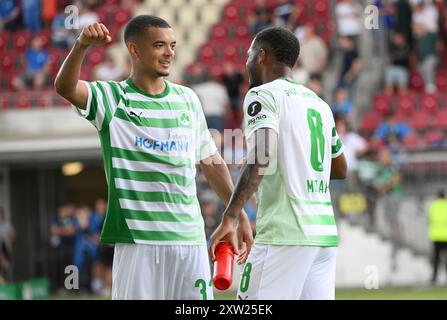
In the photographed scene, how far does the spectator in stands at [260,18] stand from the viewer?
22.5 meters

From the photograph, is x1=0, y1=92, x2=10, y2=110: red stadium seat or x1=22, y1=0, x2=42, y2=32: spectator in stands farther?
x1=22, y1=0, x2=42, y2=32: spectator in stands

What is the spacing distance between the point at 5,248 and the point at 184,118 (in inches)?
619

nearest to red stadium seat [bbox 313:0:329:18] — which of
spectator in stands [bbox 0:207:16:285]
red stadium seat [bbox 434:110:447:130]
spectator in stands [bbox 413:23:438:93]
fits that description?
spectator in stands [bbox 413:23:438:93]

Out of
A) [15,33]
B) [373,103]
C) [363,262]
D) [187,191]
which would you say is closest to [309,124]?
[187,191]

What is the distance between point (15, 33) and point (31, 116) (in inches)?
113

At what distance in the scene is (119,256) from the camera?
687cm

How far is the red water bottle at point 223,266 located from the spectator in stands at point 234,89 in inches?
555

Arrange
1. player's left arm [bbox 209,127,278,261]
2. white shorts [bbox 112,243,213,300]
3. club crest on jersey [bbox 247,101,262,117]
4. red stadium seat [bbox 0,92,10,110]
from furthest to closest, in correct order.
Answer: red stadium seat [bbox 0,92,10,110], white shorts [bbox 112,243,213,300], club crest on jersey [bbox 247,101,262,117], player's left arm [bbox 209,127,278,261]

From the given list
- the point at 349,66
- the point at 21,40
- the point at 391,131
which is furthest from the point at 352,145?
the point at 21,40

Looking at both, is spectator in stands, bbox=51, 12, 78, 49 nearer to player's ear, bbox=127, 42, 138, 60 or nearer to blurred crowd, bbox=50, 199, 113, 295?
blurred crowd, bbox=50, 199, 113, 295

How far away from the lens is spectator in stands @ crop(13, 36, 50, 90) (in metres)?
23.0

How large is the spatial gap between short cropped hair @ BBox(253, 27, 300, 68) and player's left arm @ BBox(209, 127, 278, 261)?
21.0 inches

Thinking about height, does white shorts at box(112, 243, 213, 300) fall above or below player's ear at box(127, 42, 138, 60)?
below
